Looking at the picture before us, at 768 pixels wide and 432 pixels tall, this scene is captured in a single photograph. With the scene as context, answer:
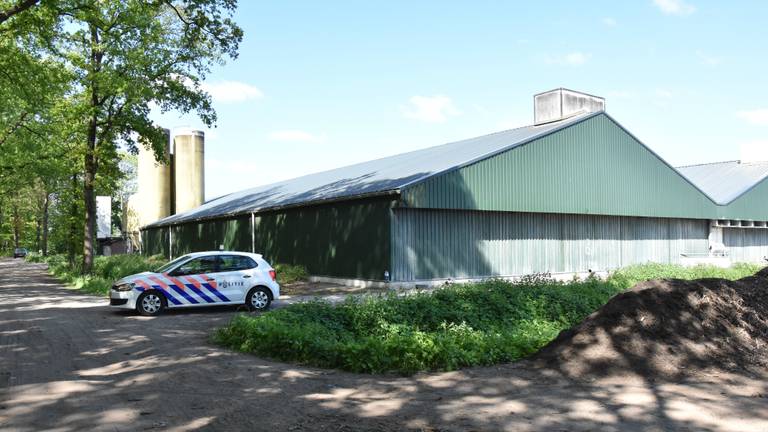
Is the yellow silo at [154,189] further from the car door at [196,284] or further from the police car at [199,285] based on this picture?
the car door at [196,284]

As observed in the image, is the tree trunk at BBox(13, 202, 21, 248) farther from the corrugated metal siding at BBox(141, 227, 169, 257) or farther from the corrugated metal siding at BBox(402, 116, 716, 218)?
the corrugated metal siding at BBox(402, 116, 716, 218)

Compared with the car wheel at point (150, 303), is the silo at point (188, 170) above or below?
above

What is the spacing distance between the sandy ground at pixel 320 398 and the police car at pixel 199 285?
4.99 m

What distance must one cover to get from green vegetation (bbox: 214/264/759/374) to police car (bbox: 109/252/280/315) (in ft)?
12.2

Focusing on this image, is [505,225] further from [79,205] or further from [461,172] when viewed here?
[79,205]

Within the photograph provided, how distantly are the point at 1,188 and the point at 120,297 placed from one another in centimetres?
3625

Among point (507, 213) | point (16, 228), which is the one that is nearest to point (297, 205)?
point (507, 213)

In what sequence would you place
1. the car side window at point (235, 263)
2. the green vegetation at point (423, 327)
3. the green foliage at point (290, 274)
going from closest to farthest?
the green vegetation at point (423, 327) → the car side window at point (235, 263) → the green foliage at point (290, 274)

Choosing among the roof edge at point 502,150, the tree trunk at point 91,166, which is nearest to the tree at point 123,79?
the tree trunk at point 91,166

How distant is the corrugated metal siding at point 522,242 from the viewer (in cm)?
2152

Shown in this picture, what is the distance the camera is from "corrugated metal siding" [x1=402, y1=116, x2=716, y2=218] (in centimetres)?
2256

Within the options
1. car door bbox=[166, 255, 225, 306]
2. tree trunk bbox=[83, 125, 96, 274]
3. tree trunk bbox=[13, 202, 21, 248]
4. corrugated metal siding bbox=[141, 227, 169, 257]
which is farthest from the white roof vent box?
tree trunk bbox=[13, 202, 21, 248]

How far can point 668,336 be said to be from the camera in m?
8.60

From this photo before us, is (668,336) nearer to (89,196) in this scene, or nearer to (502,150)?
(502,150)
